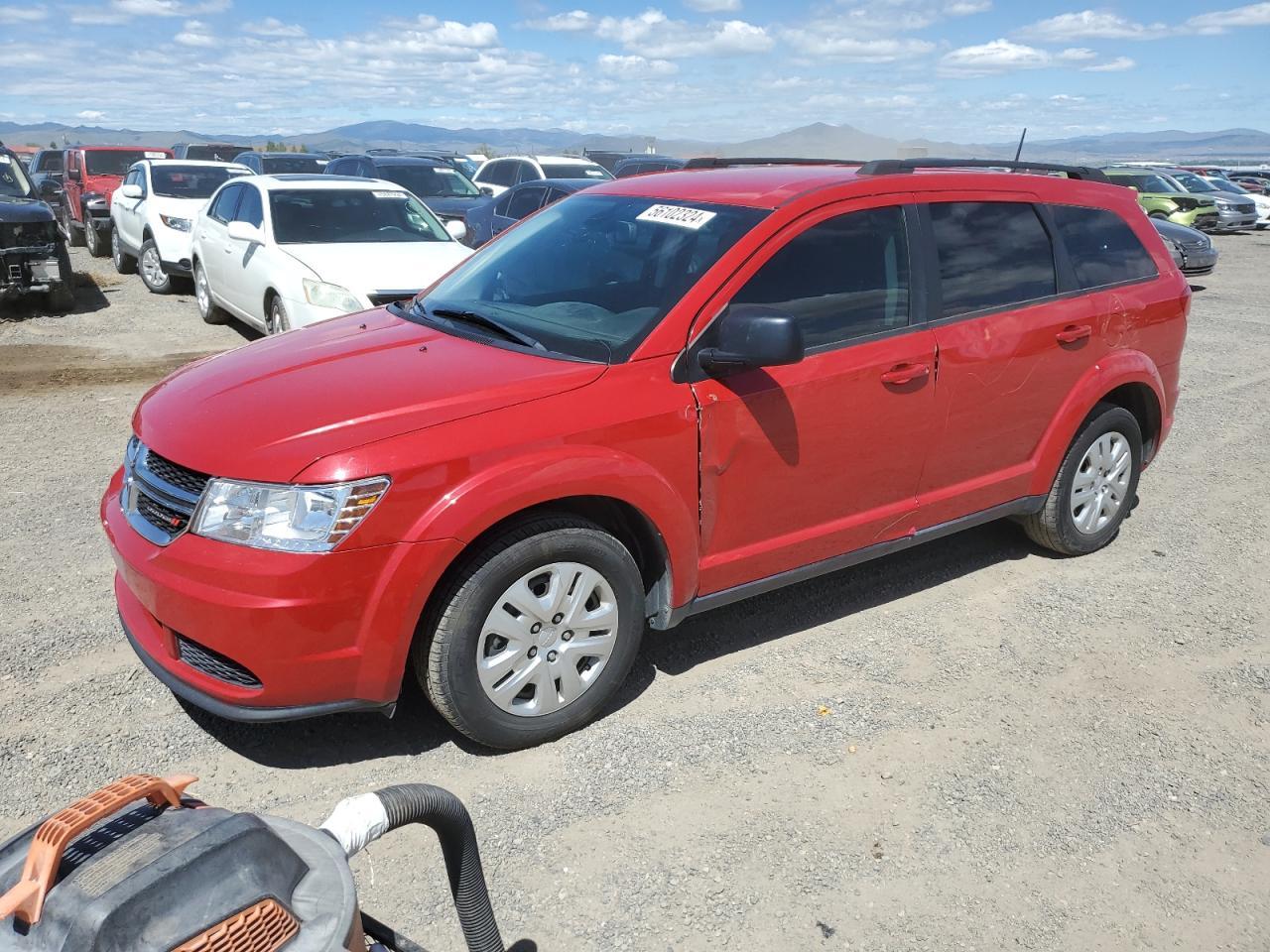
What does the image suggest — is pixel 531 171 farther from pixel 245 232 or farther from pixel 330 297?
pixel 330 297

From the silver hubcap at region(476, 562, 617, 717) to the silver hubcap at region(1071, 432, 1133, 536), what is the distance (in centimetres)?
264

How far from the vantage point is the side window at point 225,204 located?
391 inches

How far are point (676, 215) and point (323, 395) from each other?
1526 mm

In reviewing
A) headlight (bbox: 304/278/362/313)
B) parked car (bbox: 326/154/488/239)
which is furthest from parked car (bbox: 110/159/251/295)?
headlight (bbox: 304/278/362/313)

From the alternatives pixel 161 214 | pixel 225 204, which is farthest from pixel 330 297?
pixel 161 214

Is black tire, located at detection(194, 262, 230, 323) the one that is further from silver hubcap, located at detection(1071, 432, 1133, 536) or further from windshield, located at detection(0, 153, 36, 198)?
silver hubcap, located at detection(1071, 432, 1133, 536)

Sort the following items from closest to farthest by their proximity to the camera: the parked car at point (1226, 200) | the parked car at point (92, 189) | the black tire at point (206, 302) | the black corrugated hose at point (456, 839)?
the black corrugated hose at point (456, 839) → the black tire at point (206, 302) → the parked car at point (92, 189) → the parked car at point (1226, 200)

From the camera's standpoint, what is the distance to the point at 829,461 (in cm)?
382

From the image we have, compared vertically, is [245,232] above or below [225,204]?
below

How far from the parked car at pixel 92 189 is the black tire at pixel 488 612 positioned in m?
15.5

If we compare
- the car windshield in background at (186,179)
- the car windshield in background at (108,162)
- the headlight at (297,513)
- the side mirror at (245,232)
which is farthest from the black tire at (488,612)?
the car windshield in background at (108,162)

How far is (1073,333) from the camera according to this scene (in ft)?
14.8

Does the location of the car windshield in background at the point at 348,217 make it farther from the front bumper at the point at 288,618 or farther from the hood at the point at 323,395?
the front bumper at the point at 288,618

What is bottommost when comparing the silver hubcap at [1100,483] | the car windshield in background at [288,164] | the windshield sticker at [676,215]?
the silver hubcap at [1100,483]
